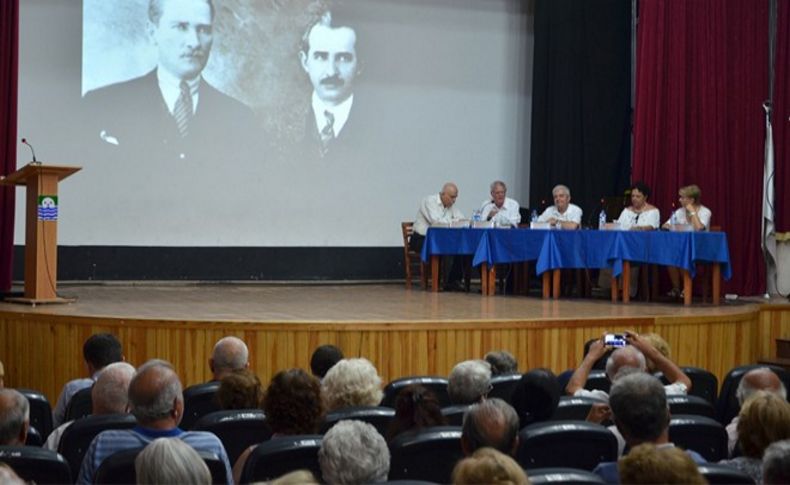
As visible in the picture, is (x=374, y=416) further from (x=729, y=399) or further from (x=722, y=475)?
(x=729, y=399)

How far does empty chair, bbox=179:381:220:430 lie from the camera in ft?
14.2

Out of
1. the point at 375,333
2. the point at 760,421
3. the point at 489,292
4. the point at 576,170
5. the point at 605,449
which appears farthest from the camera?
the point at 576,170

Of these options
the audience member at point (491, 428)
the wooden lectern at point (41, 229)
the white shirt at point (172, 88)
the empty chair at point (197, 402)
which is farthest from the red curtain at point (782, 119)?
the audience member at point (491, 428)

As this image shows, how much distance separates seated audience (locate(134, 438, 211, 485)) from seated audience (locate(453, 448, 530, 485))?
2.01 feet

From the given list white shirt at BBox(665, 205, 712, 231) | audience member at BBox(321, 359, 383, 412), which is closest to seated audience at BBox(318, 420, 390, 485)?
audience member at BBox(321, 359, 383, 412)

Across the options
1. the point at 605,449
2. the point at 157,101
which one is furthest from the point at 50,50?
the point at 605,449

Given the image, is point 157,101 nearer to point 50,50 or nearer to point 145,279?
point 50,50

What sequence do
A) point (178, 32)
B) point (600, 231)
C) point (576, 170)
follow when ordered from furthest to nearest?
point (576, 170) → point (178, 32) → point (600, 231)

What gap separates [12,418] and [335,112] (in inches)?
332

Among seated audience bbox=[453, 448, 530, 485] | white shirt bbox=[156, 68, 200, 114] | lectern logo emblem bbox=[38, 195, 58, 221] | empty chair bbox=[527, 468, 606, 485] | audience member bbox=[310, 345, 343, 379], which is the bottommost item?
empty chair bbox=[527, 468, 606, 485]

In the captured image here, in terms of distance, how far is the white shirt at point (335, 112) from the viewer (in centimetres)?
1133

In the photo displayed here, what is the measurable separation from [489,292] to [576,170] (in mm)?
2659

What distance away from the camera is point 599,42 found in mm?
11898

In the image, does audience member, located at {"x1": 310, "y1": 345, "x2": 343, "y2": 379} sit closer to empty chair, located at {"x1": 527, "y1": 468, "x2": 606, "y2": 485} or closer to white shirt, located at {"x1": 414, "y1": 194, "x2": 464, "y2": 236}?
empty chair, located at {"x1": 527, "y1": 468, "x2": 606, "y2": 485}
